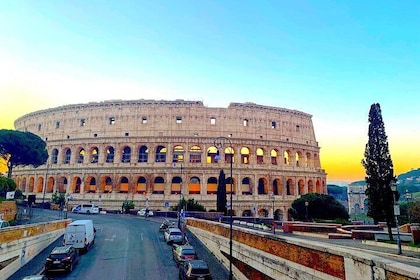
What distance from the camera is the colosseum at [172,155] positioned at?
5412 centimetres

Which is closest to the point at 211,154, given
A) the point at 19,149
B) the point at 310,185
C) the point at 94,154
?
the point at 310,185

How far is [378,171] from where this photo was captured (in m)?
23.2

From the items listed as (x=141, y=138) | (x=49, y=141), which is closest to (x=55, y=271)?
(x=141, y=138)

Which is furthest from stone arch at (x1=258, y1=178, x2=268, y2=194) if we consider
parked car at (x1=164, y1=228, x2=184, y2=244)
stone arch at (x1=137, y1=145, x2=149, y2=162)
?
parked car at (x1=164, y1=228, x2=184, y2=244)

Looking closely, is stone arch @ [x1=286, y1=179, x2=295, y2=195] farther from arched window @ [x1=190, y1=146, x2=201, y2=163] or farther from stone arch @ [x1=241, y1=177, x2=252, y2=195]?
arched window @ [x1=190, y1=146, x2=201, y2=163]

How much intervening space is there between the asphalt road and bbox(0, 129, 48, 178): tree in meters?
32.5

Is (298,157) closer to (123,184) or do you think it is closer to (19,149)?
(123,184)

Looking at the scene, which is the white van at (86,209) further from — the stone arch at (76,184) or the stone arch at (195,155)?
the stone arch at (195,155)

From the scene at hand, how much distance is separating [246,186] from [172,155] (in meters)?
16.0

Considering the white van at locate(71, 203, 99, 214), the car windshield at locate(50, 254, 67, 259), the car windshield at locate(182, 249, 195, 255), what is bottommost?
the car windshield at locate(182, 249, 195, 255)

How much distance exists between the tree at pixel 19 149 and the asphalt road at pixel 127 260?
32.5 m

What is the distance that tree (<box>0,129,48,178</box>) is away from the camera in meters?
51.4

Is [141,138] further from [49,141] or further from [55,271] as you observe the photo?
[55,271]

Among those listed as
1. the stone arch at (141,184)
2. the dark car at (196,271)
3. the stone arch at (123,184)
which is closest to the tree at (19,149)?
the stone arch at (123,184)
